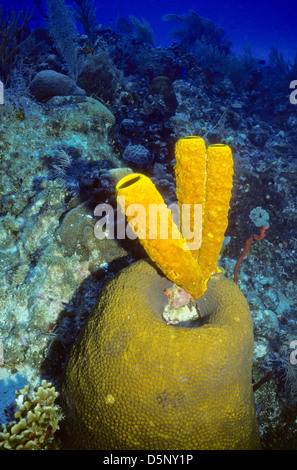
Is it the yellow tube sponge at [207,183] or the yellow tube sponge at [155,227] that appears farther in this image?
the yellow tube sponge at [207,183]

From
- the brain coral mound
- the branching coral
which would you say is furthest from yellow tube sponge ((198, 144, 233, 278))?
the branching coral

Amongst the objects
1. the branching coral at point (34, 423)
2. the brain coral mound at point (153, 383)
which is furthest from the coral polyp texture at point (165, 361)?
the branching coral at point (34, 423)

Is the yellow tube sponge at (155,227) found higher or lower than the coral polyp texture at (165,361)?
higher

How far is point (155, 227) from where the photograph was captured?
173 cm

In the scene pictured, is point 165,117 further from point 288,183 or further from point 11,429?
point 11,429

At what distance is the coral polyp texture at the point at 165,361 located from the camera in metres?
1.75

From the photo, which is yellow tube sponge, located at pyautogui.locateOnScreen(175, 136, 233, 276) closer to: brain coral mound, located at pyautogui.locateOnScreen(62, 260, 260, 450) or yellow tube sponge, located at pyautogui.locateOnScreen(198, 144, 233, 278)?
yellow tube sponge, located at pyautogui.locateOnScreen(198, 144, 233, 278)

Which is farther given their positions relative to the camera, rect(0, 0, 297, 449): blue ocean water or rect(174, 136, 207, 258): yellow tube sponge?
rect(0, 0, 297, 449): blue ocean water

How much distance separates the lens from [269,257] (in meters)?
4.45

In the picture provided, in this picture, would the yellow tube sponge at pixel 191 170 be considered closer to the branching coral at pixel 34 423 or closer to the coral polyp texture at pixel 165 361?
the coral polyp texture at pixel 165 361

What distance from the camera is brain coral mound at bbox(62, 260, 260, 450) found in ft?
5.77

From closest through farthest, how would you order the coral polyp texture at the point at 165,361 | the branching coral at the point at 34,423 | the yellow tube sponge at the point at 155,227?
the yellow tube sponge at the point at 155,227
the coral polyp texture at the point at 165,361
the branching coral at the point at 34,423

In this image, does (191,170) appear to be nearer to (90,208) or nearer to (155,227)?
(155,227)

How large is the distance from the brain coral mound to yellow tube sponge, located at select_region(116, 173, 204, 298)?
1.22ft
